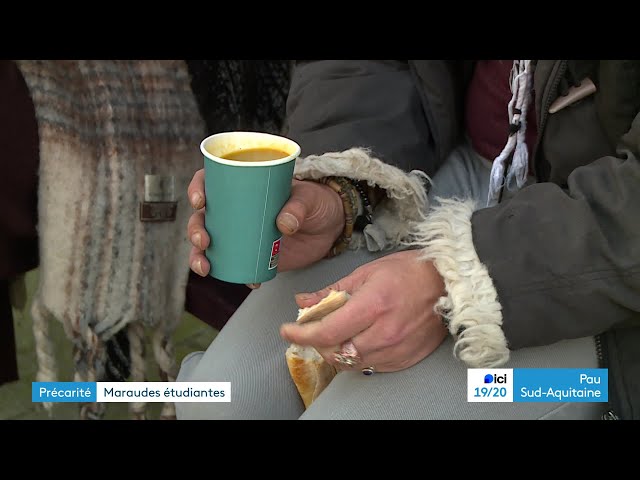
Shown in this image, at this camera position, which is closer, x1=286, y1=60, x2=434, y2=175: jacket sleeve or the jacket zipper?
the jacket zipper

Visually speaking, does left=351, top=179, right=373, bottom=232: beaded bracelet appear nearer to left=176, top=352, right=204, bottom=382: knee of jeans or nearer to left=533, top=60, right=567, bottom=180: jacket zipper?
left=533, top=60, right=567, bottom=180: jacket zipper

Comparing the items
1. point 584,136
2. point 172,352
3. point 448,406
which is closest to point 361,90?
point 584,136

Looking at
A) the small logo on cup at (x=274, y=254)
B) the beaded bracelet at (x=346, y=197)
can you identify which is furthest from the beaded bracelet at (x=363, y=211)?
the small logo on cup at (x=274, y=254)

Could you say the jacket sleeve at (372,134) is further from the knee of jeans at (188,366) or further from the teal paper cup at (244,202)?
the knee of jeans at (188,366)

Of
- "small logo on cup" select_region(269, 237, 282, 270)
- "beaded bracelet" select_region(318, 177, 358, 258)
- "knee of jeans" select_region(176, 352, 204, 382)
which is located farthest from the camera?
"knee of jeans" select_region(176, 352, 204, 382)

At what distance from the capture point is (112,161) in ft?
3.25

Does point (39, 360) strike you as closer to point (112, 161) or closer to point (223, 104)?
point (112, 161)

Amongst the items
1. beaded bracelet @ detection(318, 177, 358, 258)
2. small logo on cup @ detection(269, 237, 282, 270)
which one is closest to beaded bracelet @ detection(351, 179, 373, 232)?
beaded bracelet @ detection(318, 177, 358, 258)

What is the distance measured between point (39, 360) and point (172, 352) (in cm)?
22

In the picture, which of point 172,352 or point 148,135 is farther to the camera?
point 172,352

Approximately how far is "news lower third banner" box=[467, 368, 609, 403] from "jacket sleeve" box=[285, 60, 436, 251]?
9.3 inches

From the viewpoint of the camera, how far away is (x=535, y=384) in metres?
0.72

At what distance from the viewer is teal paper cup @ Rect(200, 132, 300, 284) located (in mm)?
658
